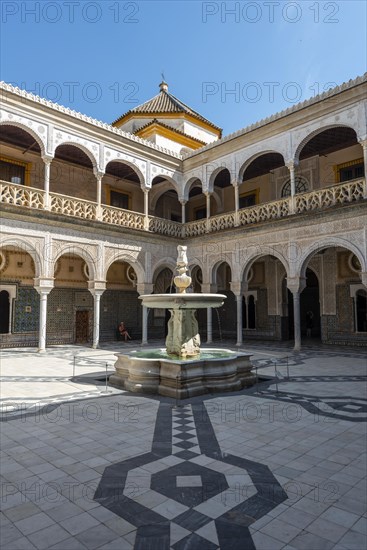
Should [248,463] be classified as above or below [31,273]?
below

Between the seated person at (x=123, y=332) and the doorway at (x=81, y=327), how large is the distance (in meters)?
1.28

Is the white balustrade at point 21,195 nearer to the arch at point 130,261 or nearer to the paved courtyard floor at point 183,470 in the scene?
the arch at point 130,261

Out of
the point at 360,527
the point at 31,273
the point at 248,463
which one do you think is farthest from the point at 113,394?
the point at 31,273

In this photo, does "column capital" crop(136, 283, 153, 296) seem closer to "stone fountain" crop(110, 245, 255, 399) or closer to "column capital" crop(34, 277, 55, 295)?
"column capital" crop(34, 277, 55, 295)

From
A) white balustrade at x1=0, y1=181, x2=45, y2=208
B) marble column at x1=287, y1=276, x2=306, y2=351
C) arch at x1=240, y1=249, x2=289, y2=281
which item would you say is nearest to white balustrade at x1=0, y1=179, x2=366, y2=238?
white balustrade at x1=0, y1=181, x2=45, y2=208

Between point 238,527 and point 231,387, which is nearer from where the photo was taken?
point 238,527

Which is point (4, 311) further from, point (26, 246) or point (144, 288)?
point (144, 288)

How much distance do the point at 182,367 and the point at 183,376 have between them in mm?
139

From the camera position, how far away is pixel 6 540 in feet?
7.15

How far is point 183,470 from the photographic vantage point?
3.12m

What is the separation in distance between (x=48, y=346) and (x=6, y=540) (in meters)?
12.1

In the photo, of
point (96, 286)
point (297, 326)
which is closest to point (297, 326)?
point (297, 326)

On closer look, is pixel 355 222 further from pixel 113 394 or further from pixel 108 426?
pixel 108 426

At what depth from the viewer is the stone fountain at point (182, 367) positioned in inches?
229
